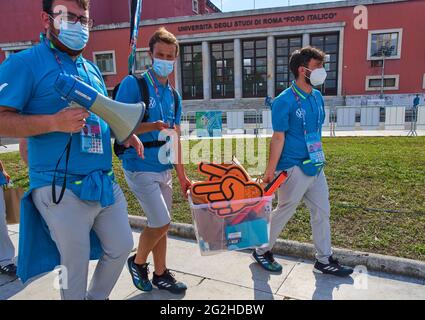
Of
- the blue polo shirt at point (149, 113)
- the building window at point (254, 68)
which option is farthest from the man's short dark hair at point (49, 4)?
the building window at point (254, 68)

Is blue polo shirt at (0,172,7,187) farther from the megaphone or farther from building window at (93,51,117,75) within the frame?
building window at (93,51,117,75)

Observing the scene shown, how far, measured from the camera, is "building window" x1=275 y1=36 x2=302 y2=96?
29328 millimetres

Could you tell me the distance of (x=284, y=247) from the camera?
381 cm

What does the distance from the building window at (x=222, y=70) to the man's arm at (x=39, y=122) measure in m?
30.3

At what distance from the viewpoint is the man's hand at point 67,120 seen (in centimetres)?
179

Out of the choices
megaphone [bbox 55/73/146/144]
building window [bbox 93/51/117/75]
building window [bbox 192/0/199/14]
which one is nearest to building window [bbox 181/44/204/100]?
building window [bbox 93/51/117/75]

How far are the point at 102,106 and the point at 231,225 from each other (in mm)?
1378

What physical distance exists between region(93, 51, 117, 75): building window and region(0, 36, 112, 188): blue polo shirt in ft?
106

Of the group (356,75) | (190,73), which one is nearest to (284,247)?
(356,75)

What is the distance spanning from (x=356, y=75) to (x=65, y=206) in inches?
1120

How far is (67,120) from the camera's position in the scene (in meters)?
1.79

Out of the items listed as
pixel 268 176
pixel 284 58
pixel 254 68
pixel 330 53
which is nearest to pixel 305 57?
pixel 268 176

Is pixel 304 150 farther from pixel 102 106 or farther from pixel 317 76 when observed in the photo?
pixel 102 106
